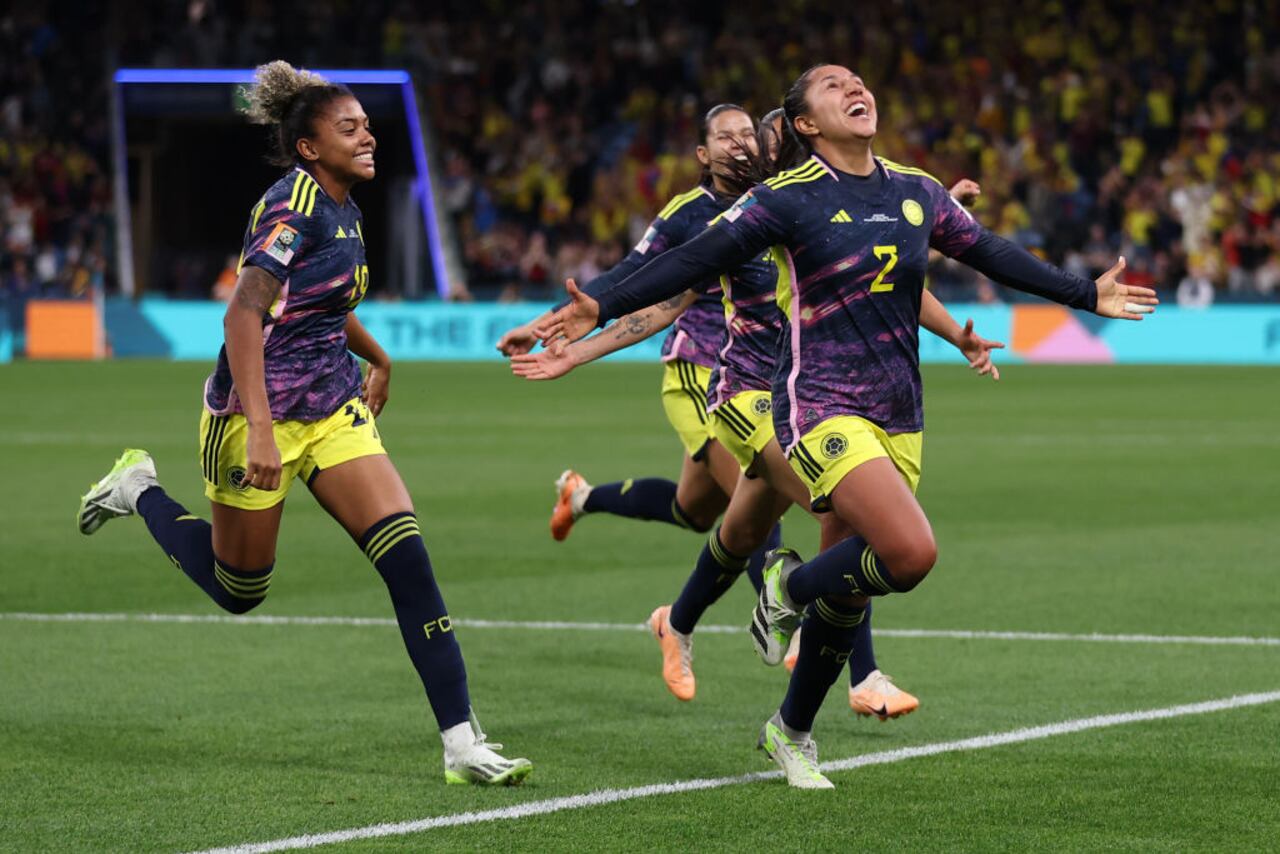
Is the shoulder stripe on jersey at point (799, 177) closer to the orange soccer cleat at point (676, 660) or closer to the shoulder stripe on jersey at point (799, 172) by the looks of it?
the shoulder stripe on jersey at point (799, 172)

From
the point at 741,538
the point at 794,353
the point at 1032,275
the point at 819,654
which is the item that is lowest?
the point at 741,538

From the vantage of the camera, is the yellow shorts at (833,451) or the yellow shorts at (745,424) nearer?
the yellow shorts at (833,451)

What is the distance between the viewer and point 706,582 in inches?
315

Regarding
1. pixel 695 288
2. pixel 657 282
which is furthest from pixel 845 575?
pixel 695 288

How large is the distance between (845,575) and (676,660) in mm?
1845

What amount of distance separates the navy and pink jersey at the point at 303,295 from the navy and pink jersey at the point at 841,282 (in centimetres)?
118

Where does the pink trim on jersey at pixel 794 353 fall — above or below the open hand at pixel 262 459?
above

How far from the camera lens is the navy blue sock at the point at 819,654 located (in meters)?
6.36

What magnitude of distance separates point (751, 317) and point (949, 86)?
28951 millimetres

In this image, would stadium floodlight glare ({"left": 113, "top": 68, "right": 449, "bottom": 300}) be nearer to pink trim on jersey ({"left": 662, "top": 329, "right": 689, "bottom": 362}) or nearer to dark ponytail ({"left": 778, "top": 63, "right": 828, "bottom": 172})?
pink trim on jersey ({"left": 662, "top": 329, "right": 689, "bottom": 362})

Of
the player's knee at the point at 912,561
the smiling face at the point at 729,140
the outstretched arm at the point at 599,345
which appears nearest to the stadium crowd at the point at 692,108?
the smiling face at the point at 729,140

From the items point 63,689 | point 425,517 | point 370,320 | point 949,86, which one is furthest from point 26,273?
point 63,689

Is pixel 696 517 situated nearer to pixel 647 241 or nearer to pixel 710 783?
pixel 647 241

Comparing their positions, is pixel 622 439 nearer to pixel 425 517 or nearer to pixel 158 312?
pixel 425 517
